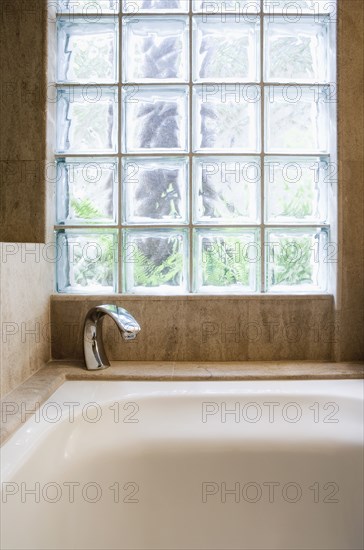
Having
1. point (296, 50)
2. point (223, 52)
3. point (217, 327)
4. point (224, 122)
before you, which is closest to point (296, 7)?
point (296, 50)

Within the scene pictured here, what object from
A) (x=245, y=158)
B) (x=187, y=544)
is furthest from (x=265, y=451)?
(x=245, y=158)

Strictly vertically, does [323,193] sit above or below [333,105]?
below

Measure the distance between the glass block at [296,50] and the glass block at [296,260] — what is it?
50 cm

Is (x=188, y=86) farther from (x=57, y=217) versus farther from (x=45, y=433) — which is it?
(x=45, y=433)

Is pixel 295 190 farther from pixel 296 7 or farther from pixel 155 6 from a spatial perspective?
pixel 155 6

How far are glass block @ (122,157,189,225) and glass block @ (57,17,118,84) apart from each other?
12.0 inches

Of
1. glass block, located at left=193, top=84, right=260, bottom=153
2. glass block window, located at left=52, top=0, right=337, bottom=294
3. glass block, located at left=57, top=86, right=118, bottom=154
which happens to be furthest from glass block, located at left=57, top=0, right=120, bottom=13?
glass block, located at left=193, top=84, right=260, bottom=153

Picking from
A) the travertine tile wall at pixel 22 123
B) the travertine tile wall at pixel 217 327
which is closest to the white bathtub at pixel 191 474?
the travertine tile wall at pixel 217 327

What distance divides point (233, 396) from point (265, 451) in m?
0.17

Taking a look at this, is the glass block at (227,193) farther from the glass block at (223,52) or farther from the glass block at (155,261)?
the glass block at (223,52)

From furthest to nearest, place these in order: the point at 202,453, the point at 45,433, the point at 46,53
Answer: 1. the point at 46,53
2. the point at 202,453
3. the point at 45,433

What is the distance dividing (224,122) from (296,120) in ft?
0.76

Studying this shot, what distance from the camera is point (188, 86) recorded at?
1403 mm

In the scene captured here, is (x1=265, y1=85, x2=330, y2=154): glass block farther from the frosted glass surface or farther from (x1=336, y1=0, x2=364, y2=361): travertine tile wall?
the frosted glass surface
